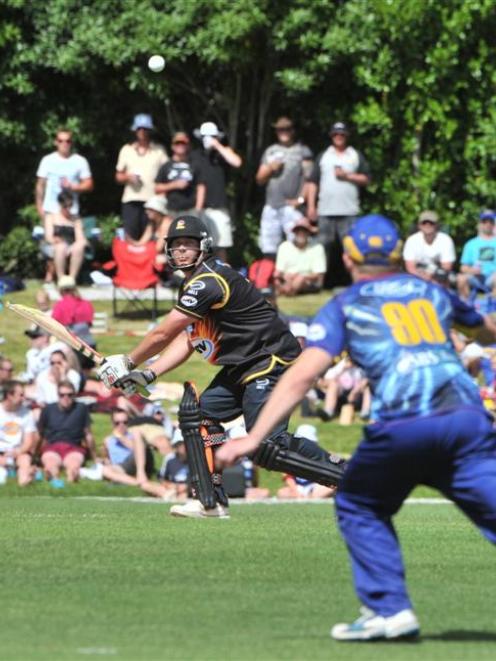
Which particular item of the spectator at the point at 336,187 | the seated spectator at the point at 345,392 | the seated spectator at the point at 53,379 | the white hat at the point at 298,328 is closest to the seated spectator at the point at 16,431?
the seated spectator at the point at 53,379

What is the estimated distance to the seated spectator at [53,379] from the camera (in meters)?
19.5

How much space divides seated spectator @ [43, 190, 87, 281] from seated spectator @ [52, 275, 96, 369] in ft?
5.46

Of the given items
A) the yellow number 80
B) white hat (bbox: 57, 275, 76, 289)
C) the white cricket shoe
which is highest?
the yellow number 80

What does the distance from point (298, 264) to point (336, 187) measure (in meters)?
1.20

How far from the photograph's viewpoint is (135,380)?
11734 millimetres

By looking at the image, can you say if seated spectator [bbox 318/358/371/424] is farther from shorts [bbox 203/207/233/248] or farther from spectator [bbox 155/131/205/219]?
spectator [bbox 155/131/205/219]

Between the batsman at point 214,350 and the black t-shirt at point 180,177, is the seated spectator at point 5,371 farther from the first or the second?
the batsman at point 214,350

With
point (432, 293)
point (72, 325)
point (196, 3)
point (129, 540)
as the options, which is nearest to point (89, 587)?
point (129, 540)

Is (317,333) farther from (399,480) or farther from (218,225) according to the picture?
(218,225)

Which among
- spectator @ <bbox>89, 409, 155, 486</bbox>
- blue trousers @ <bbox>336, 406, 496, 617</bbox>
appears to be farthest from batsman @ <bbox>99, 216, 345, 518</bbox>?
spectator @ <bbox>89, 409, 155, 486</bbox>

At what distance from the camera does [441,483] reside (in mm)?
7398

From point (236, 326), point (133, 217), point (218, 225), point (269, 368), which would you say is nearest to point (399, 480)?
point (269, 368)

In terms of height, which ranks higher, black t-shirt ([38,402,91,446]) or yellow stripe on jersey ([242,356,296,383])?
yellow stripe on jersey ([242,356,296,383])

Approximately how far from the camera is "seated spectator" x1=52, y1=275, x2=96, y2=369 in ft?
68.8
